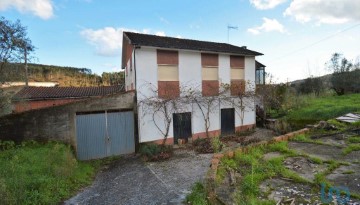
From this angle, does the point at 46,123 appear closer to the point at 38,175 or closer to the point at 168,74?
the point at 38,175

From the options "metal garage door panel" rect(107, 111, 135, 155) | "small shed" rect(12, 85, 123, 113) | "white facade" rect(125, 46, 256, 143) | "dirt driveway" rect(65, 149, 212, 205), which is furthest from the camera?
"small shed" rect(12, 85, 123, 113)

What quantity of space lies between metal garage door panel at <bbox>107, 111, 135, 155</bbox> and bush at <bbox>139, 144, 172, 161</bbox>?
818 mm

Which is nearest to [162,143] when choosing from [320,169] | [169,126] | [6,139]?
[169,126]

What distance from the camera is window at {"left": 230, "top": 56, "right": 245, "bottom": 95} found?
52.9 feet

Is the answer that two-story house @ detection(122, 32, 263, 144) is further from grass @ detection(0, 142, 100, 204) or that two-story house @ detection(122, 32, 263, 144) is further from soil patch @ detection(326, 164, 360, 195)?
soil patch @ detection(326, 164, 360, 195)

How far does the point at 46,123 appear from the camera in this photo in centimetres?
1080

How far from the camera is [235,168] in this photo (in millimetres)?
7773

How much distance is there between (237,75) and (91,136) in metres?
10.3

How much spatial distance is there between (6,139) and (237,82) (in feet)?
44.1

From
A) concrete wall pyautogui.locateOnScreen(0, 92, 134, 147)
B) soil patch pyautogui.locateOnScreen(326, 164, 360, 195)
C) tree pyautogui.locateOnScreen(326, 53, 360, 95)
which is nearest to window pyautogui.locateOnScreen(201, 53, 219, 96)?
concrete wall pyautogui.locateOnScreen(0, 92, 134, 147)

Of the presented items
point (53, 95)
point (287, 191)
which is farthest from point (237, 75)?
point (53, 95)

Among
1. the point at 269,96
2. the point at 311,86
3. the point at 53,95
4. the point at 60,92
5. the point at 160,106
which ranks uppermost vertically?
the point at 311,86

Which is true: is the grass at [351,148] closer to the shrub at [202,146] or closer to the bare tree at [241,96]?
the shrub at [202,146]

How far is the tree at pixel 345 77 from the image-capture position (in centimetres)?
2425
